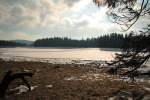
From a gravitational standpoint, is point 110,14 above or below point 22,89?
above

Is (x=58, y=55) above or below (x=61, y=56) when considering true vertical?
below

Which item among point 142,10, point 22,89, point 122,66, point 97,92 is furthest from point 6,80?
point 142,10

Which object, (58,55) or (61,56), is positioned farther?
(58,55)

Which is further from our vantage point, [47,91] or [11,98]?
[47,91]

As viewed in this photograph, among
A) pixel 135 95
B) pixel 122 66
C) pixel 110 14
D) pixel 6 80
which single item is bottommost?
pixel 135 95

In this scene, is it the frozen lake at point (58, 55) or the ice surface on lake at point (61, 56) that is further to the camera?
the frozen lake at point (58, 55)

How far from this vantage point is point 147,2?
679cm

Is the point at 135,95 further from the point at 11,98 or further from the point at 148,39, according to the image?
the point at 148,39

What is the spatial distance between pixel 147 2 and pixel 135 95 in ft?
27.7

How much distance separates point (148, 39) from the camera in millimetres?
6660

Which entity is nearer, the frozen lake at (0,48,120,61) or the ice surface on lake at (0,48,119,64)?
the ice surface on lake at (0,48,119,64)

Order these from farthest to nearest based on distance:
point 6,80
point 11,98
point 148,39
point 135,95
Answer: point 135,95
point 11,98
point 6,80
point 148,39

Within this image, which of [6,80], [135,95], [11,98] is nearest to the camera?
[6,80]

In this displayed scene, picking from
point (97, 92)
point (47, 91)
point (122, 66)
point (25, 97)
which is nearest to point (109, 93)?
point (97, 92)
